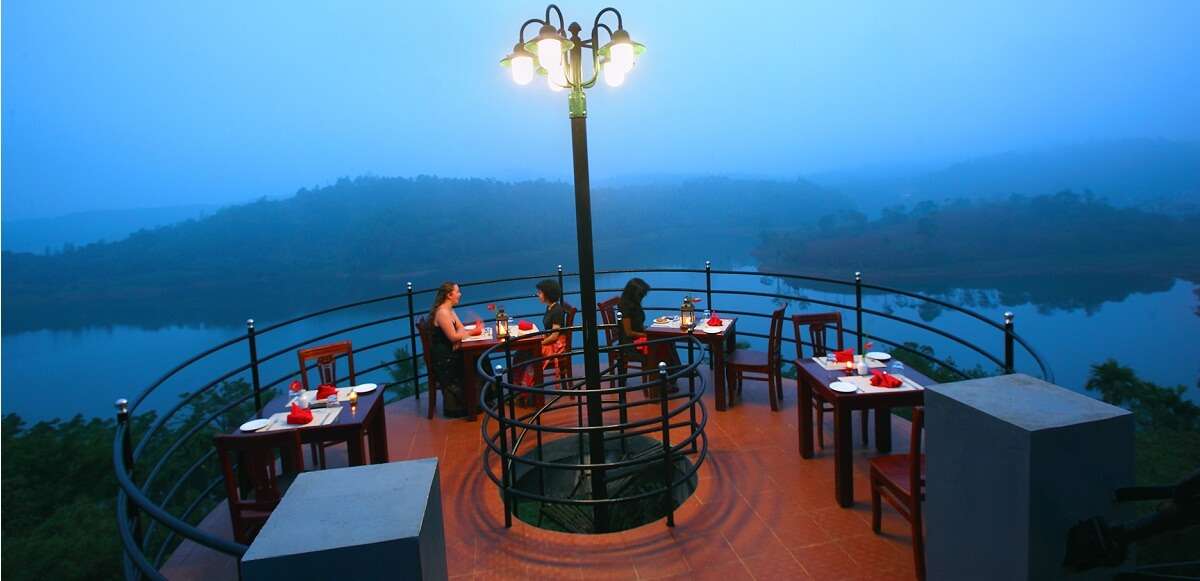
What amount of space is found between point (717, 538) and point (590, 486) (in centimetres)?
147

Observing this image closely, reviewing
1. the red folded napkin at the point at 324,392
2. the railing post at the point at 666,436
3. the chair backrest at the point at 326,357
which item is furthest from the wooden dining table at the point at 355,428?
the railing post at the point at 666,436

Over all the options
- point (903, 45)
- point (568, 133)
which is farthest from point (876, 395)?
point (903, 45)

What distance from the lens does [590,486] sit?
15.7ft

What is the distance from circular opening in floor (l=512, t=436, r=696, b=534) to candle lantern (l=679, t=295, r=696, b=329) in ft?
3.85

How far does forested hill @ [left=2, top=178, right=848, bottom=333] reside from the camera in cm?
2994

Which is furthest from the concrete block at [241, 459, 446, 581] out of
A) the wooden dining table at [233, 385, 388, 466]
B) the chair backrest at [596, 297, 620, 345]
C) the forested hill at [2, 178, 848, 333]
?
the forested hill at [2, 178, 848, 333]

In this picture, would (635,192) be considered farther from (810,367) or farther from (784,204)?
(810,367)

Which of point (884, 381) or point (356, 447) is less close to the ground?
point (884, 381)

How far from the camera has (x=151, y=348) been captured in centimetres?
3353

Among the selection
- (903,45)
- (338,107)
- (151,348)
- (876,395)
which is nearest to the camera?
(876,395)

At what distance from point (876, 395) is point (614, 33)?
8.39 feet

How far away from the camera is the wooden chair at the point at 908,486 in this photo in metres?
2.88

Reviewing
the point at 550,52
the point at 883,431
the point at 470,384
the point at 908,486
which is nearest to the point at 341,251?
the point at 470,384

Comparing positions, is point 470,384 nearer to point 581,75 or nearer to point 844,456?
point 581,75
